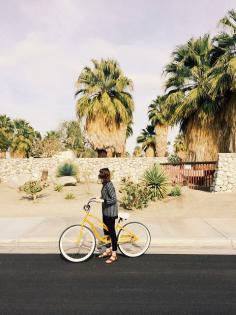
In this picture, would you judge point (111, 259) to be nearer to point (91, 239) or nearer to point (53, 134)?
point (91, 239)

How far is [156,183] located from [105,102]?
15.5 metres

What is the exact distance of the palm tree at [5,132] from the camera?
4853cm

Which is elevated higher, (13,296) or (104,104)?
(104,104)

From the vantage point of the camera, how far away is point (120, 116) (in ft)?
101

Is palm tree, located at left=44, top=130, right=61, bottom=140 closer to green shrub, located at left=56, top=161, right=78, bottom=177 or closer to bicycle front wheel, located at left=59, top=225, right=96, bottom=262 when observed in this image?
green shrub, located at left=56, top=161, right=78, bottom=177

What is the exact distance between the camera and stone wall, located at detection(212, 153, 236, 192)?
680 inches

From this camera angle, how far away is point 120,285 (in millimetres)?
5727

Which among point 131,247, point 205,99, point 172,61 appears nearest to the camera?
point 131,247

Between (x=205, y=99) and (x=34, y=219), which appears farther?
(x=205, y=99)

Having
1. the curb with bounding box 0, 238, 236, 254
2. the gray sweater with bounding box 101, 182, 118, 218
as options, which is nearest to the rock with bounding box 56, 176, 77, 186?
the curb with bounding box 0, 238, 236, 254

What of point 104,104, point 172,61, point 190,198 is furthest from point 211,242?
point 104,104

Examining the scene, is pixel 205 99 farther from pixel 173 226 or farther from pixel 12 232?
pixel 12 232

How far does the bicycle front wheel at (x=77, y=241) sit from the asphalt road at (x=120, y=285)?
180 mm

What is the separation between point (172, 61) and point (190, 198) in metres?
11.5
